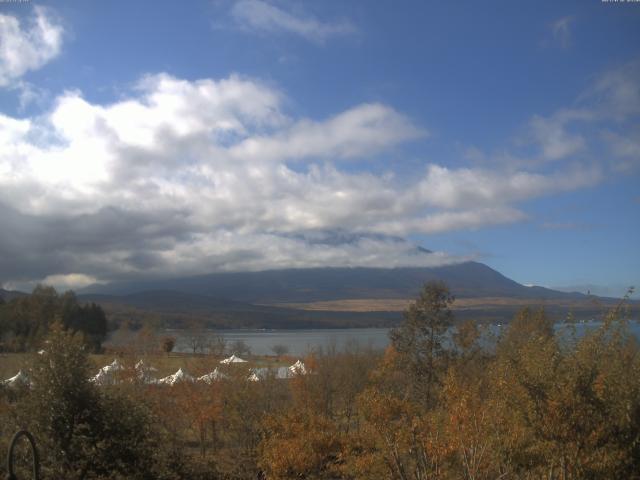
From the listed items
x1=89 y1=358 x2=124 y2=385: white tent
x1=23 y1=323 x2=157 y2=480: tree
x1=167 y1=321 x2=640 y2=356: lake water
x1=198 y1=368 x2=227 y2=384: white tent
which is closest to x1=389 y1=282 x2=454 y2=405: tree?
x1=167 y1=321 x2=640 y2=356: lake water

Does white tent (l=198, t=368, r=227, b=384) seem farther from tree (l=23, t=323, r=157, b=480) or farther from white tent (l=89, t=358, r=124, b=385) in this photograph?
tree (l=23, t=323, r=157, b=480)

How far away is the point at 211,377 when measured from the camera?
34156 millimetres

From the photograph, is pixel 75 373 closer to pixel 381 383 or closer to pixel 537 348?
pixel 537 348

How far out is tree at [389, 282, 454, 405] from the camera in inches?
1347

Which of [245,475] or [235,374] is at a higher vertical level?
[235,374]

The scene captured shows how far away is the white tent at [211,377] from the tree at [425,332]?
32.9 feet

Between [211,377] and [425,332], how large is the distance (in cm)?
1241

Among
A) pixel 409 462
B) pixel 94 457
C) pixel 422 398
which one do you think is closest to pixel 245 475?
pixel 409 462

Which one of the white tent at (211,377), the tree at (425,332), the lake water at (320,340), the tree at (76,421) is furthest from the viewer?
the tree at (425,332)

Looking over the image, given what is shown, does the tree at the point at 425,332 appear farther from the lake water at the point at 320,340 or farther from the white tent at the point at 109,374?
the white tent at the point at 109,374

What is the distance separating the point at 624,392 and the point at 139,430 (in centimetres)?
1138

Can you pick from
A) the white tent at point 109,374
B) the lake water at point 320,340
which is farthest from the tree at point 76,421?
the white tent at point 109,374

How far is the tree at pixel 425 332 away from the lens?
34.2 meters

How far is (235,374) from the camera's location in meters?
32.1
